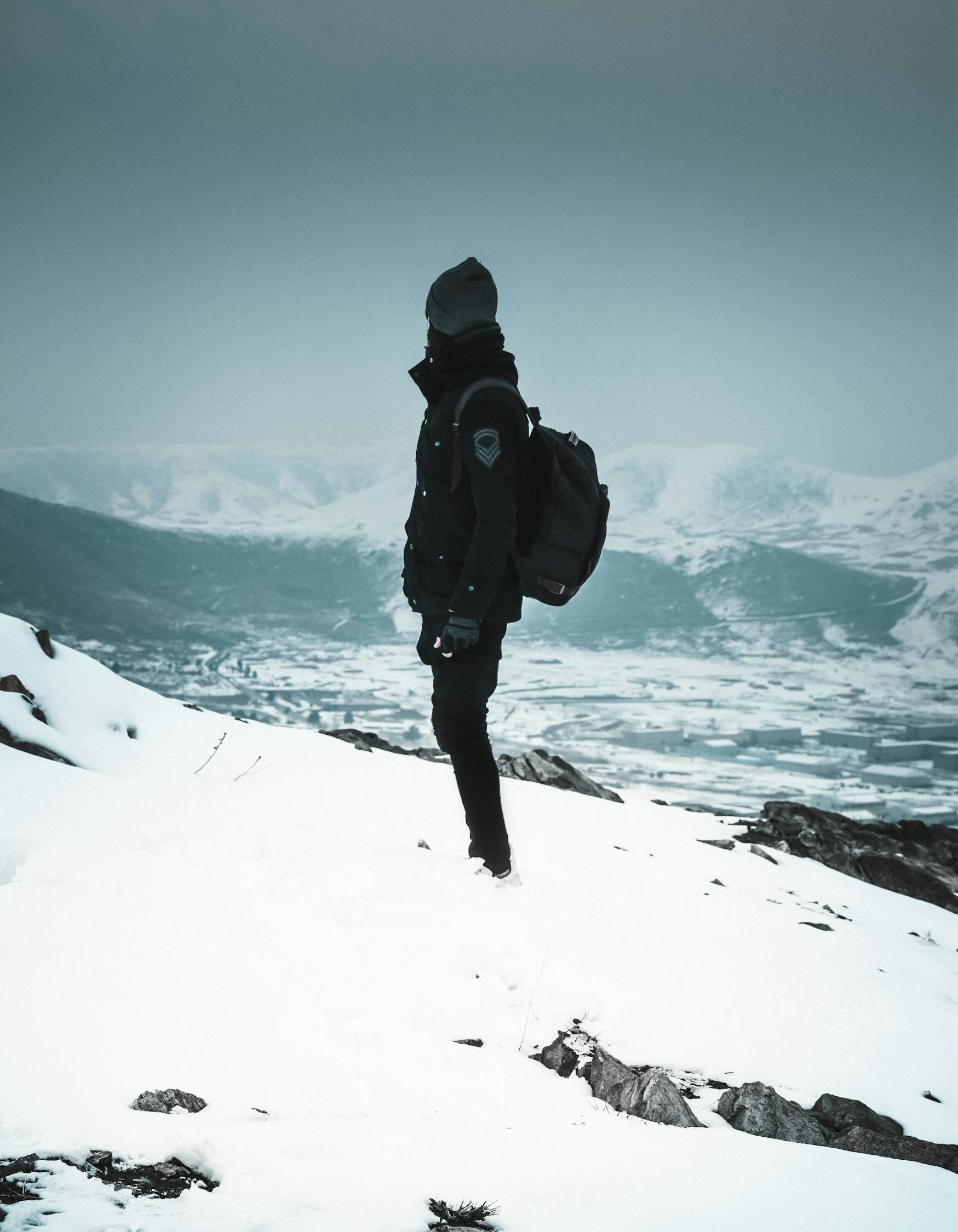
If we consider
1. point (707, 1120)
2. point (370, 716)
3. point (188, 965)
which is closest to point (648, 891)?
point (707, 1120)

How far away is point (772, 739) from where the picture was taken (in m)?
77.8

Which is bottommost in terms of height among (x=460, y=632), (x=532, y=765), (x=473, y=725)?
(x=473, y=725)

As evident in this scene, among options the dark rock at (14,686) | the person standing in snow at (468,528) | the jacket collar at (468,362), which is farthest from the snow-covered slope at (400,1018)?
the jacket collar at (468,362)

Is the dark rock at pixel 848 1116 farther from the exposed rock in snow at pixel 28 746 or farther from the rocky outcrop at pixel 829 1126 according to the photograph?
the exposed rock in snow at pixel 28 746

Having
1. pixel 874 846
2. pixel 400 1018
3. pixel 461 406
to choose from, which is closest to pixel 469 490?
pixel 461 406

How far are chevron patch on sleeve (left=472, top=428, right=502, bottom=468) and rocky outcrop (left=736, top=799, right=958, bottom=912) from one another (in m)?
5.32

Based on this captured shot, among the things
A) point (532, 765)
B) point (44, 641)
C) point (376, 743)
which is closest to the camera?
point (44, 641)

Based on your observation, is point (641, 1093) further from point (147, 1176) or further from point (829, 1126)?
point (147, 1176)

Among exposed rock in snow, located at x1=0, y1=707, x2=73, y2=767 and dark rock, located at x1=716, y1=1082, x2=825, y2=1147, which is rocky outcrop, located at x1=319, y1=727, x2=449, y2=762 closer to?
exposed rock in snow, located at x1=0, y1=707, x2=73, y2=767

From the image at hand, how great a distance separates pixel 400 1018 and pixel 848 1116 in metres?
1.27

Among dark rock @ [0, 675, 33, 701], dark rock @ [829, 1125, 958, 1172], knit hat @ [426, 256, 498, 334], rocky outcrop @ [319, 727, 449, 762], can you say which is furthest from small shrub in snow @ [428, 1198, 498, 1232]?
rocky outcrop @ [319, 727, 449, 762]

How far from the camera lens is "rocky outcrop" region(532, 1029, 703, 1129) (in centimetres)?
187

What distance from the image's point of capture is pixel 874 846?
Result: 8133 mm

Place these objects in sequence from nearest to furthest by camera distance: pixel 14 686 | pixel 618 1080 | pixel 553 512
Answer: pixel 618 1080 < pixel 553 512 < pixel 14 686
